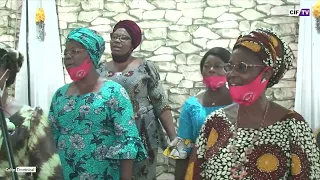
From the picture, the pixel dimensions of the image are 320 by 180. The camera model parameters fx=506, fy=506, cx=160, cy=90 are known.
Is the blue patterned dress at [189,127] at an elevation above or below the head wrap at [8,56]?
below

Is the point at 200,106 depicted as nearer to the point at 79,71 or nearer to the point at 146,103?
the point at 146,103

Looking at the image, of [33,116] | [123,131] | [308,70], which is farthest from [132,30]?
[33,116]

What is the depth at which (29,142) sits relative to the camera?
167cm

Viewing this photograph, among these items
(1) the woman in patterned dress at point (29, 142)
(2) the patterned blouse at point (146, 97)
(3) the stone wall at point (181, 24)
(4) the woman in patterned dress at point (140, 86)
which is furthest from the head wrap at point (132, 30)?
(1) the woman in patterned dress at point (29, 142)

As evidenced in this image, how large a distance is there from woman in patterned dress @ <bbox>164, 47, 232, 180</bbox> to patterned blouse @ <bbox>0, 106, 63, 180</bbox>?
0.97 metres

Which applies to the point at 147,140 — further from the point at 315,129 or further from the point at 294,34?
the point at 294,34

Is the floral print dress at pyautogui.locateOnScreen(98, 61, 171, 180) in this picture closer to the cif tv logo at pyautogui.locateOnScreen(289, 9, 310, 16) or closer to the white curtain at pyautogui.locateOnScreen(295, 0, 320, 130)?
the white curtain at pyautogui.locateOnScreen(295, 0, 320, 130)

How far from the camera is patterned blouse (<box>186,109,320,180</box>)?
1.77 meters

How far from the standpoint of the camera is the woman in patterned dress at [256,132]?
1.79m

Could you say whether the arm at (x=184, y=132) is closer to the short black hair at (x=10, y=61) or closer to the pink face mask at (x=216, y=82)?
the pink face mask at (x=216, y=82)

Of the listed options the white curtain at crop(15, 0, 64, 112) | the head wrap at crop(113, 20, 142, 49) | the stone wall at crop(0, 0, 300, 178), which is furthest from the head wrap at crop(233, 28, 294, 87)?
the white curtain at crop(15, 0, 64, 112)

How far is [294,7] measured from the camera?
3838mm

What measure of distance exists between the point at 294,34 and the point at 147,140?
150 centimetres

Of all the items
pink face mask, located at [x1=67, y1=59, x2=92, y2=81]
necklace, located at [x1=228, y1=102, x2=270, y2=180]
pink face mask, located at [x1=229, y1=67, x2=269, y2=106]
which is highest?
pink face mask, located at [x1=67, y1=59, x2=92, y2=81]
